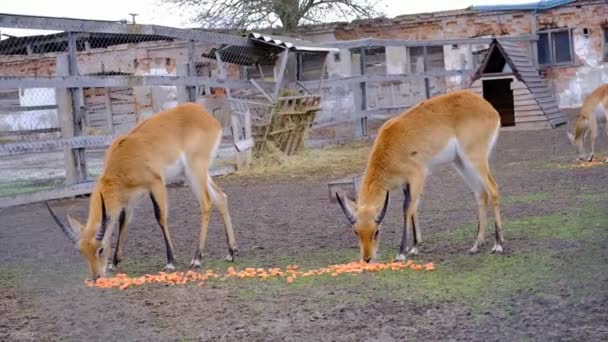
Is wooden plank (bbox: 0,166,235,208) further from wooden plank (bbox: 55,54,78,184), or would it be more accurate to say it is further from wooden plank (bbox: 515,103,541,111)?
wooden plank (bbox: 515,103,541,111)

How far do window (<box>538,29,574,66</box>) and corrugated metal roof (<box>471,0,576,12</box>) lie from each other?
2.80 ft

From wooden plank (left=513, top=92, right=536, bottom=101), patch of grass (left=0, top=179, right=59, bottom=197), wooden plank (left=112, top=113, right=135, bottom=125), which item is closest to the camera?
patch of grass (left=0, top=179, right=59, bottom=197)

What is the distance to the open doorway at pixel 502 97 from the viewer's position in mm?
24859

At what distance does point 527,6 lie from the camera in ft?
94.0

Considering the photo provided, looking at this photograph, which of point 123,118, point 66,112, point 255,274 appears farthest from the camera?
point 123,118

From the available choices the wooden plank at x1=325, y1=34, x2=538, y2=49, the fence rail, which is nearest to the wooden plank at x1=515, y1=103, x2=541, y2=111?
Answer: the wooden plank at x1=325, y1=34, x2=538, y2=49

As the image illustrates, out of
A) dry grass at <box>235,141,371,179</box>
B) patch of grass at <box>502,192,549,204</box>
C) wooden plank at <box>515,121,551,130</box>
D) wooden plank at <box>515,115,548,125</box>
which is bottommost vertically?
patch of grass at <box>502,192,549,204</box>

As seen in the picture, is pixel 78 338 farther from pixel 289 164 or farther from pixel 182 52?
pixel 182 52

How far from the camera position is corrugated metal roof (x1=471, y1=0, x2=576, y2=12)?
92.2 ft

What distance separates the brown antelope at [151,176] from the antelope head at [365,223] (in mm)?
1255

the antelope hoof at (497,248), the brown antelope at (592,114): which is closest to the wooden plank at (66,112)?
the antelope hoof at (497,248)

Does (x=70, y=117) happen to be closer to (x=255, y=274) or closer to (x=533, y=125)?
(x=255, y=274)

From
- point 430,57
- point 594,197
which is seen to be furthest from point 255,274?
point 430,57

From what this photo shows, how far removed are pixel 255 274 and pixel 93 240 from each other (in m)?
1.30
